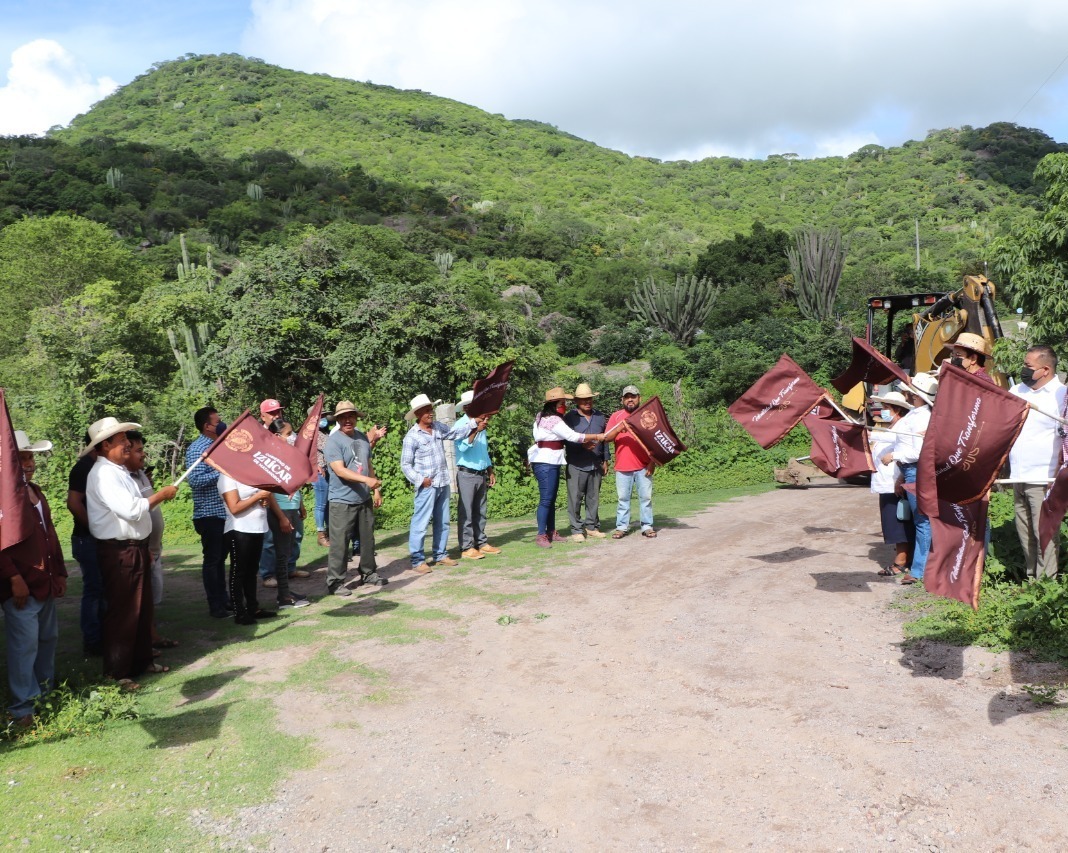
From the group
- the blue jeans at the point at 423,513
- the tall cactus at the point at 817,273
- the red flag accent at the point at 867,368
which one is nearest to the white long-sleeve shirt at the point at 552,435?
the blue jeans at the point at 423,513

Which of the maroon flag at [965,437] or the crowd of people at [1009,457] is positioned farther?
the crowd of people at [1009,457]

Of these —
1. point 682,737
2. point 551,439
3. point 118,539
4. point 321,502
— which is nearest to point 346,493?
point 118,539

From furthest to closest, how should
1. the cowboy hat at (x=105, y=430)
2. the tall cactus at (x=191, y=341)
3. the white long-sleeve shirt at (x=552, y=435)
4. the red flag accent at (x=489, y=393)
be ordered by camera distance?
the tall cactus at (x=191, y=341), the white long-sleeve shirt at (x=552, y=435), the red flag accent at (x=489, y=393), the cowboy hat at (x=105, y=430)

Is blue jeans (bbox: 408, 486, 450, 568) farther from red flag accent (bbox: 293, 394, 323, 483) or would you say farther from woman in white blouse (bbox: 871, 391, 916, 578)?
woman in white blouse (bbox: 871, 391, 916, 578)

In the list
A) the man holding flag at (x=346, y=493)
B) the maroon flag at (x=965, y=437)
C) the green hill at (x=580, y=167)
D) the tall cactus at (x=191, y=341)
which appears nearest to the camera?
the maroon flag at (x=965, y=437)

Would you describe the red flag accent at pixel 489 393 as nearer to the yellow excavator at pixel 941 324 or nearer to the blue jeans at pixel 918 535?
the blue jeans at pixel 918 535

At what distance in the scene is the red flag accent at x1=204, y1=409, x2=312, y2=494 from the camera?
6.83 m

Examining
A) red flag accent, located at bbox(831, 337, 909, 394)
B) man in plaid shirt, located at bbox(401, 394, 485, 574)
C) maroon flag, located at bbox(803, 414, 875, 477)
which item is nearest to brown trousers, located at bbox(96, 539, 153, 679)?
man in plaid shirt, located at bbox(401, 394, 485, 574)

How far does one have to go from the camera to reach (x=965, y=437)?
16.9ft

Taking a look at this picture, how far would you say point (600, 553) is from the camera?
9.84m

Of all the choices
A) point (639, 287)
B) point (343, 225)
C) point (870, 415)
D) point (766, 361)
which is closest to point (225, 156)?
point (343, 225)

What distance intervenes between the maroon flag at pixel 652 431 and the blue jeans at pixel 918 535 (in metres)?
3.07

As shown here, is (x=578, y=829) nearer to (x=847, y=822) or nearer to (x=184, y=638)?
(x=847, y=822)

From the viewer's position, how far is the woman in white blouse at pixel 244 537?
289 inches
